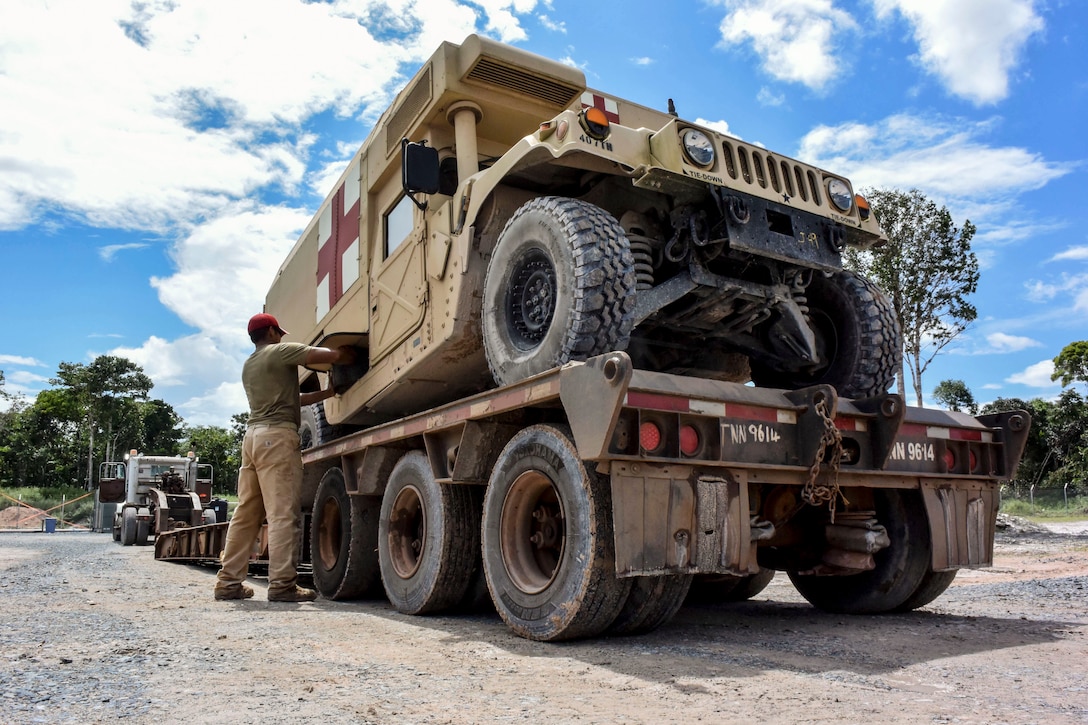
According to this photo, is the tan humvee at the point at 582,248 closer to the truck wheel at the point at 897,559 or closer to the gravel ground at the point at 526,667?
the truck wheel at the point at 897,559

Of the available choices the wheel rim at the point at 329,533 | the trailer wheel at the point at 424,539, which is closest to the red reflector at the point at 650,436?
A: the trailer wheel at the point at 424,539

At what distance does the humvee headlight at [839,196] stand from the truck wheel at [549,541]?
7.58 ft

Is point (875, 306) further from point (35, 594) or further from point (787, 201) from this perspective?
point (35, 594)

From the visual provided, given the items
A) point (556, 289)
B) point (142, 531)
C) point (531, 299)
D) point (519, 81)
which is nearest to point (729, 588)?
point (531, 299)

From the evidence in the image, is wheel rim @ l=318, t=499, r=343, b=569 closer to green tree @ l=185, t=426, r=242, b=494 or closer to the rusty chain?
the rusty chain

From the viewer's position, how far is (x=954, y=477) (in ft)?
16.8

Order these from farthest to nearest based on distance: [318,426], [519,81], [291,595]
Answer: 1. [318,426]
2. [291,595]
3. [519,81]

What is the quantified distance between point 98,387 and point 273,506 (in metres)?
46.5

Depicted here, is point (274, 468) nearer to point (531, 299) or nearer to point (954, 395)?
point (531, 299)

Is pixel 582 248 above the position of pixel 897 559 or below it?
above

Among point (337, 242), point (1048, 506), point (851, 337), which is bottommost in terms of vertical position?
point (1048, 506)

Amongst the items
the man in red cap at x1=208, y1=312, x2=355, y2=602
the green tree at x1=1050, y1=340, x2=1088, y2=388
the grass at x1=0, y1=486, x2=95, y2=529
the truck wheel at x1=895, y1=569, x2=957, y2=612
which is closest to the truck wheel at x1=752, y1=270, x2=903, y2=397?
the truck wheel at x1=895, y1=569, x2=957, y2=612

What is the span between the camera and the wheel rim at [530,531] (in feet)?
15.0

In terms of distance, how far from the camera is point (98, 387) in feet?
156
